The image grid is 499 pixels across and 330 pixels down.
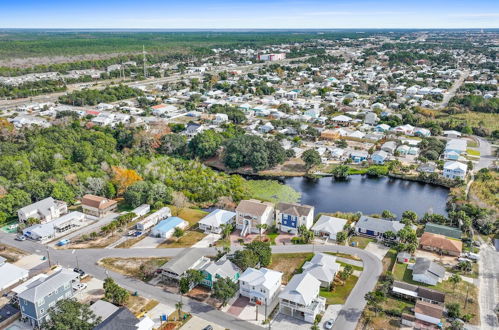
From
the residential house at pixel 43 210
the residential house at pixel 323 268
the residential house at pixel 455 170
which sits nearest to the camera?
the residential house at pixel 323 268

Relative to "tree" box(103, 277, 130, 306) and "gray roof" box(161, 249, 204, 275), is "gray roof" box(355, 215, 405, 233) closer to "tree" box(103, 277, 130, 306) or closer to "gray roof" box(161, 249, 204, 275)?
"gray roof" box(161, 249, 204, 275)

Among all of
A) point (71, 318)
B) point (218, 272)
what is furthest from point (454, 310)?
point (71, 318)

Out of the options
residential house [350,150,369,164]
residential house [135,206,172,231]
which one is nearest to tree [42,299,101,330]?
residential house [135,206,172,231]

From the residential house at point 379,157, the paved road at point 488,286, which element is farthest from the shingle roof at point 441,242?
the residential house at point 379,157

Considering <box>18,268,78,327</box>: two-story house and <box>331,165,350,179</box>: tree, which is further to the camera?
<box>331,165,350,179</box>: tree

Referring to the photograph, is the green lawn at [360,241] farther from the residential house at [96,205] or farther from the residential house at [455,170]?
the residential house at [96,205]

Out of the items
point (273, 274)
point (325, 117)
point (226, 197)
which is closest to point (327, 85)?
point (325, 117)
